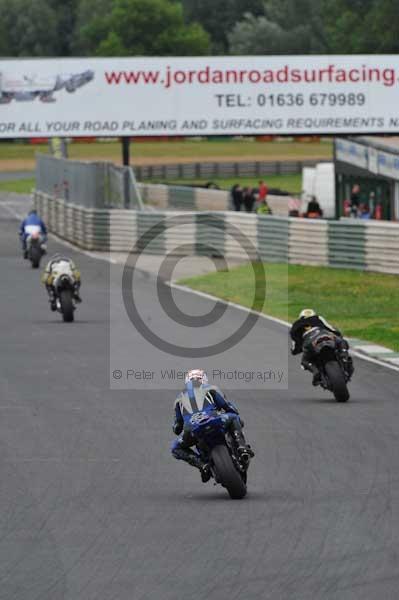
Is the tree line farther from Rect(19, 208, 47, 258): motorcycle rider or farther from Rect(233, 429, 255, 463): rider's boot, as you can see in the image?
Rect(233, 429, 255, 463): rider's boot

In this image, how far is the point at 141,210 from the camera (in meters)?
43.8

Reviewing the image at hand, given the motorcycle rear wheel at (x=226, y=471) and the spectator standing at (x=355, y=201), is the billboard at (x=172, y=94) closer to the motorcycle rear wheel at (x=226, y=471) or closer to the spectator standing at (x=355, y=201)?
the spectator standing at (x=355, y=201)

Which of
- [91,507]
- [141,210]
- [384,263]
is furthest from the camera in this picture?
[141,210]

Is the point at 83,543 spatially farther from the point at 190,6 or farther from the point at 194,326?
the point at 190,6

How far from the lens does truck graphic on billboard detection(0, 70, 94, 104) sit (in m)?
45.1

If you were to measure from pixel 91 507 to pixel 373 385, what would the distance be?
26.5 ft

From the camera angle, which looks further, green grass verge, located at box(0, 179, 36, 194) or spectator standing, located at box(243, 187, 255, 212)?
green grass verge, located at box(0, 179, 36, 194)

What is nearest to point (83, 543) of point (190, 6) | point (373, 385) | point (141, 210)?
point (373, 385)

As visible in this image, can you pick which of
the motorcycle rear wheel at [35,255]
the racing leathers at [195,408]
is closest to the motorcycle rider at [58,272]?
the motorcycle rear wheel at [35,255]

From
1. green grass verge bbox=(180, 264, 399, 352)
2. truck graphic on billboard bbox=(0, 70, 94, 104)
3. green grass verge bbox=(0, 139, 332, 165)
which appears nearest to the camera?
green grass verge bbox=(180, 264, 399, 352)

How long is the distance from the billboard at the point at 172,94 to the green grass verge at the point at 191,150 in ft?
174

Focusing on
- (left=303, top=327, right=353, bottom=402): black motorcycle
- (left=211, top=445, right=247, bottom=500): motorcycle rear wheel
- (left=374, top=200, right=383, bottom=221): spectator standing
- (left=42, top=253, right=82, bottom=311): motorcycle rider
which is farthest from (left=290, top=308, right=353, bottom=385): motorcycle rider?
(left=374, top=200, right=383, bottom=221): spectator standing

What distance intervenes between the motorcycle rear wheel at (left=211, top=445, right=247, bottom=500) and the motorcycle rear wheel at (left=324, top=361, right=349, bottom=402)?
5647 millimetres

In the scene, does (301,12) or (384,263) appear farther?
(301,12)
